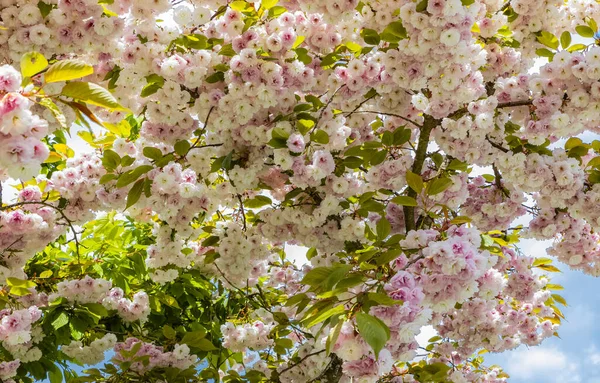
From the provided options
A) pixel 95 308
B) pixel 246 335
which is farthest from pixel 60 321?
pixel 246 335

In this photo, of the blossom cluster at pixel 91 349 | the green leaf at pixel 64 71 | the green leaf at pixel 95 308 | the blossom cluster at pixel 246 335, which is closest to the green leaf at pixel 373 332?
the green leaf at pixel 64 71

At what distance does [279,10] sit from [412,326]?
6.81 feet

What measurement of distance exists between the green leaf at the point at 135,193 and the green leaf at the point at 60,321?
834 mm

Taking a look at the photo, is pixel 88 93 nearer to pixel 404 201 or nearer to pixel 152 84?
pixel 404 201

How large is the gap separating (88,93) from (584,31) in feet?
9.99

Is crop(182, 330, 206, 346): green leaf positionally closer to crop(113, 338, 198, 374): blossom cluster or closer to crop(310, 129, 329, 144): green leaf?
crop(113, 338, 198, 374): blossom cluster

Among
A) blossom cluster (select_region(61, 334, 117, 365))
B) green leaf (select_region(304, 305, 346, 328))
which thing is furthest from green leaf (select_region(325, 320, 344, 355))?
blossom cluster (select_region(61, 334, 117, 365))

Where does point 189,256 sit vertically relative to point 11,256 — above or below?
above

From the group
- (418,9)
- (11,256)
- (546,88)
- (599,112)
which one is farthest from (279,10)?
(11,256)

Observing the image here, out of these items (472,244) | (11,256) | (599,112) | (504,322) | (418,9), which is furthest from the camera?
(504,322)

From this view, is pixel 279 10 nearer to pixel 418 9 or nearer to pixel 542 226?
pixel 418 9

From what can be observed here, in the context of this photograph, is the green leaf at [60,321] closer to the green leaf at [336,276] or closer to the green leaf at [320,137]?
the green leaf at [320,137]

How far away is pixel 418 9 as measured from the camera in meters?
3.29

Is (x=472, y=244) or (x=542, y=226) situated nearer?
(x=472, y=244)
